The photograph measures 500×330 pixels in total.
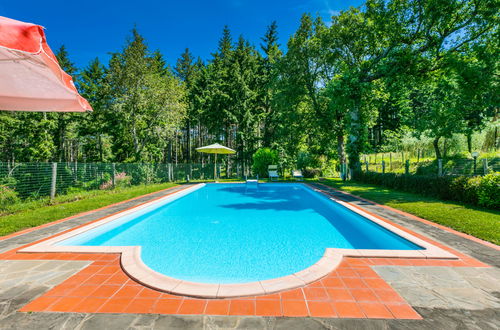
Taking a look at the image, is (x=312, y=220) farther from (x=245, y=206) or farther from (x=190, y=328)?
(x=190, y=328)

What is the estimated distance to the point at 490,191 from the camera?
20.3 ft

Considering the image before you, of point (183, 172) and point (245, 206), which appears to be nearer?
point (245, 206)

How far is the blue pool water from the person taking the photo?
3680 mm

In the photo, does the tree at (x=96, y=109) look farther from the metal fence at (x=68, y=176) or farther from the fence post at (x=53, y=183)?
the fence post at (x=53, y=183)

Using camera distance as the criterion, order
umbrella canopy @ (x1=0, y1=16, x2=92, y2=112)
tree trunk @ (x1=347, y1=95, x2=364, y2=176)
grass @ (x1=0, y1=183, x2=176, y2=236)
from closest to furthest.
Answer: umbrella canopy @ (x1=0, y1=16, x2=92, y2=112) → grass @ (x1=0, y1=183, x2=176, y2=236) → tree trunk @ (x1=347, y1=95, x2=364, y2=176)

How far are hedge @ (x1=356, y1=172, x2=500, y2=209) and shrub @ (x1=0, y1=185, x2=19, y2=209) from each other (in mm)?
14047

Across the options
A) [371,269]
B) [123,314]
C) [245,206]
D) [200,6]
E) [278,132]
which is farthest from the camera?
[278,132]

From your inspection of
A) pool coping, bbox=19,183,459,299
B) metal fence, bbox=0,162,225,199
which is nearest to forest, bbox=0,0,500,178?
metal fence, bbox=0,162,225,199

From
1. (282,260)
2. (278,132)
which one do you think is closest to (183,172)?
(278,132)

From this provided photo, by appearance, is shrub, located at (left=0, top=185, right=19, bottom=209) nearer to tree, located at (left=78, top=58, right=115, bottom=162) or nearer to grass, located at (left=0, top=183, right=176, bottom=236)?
grass, located at (left=0, top=183, right=176, bottom=236)

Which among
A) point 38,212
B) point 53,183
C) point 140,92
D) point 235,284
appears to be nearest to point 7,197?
point 53,183

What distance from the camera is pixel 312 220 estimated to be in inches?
257

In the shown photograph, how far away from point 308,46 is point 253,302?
744 inches

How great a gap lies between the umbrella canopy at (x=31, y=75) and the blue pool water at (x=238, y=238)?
266 cm
